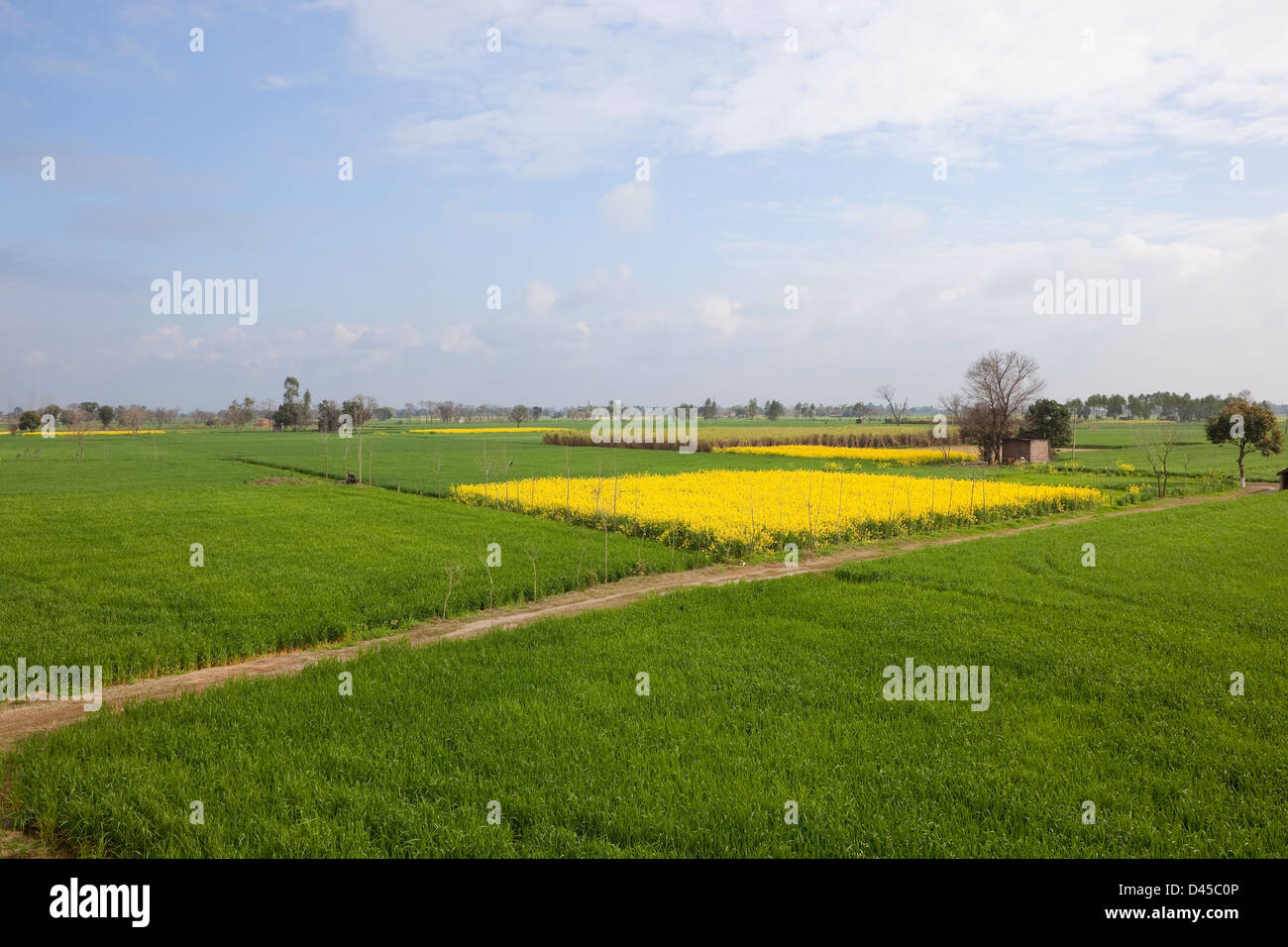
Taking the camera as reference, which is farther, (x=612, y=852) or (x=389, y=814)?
(x=389, y=814)

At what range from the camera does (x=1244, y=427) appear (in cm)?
3675

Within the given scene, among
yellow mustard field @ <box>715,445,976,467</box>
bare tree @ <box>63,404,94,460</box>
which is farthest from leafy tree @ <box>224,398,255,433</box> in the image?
yellow mustard field @ <box>715,445,976,467</box>

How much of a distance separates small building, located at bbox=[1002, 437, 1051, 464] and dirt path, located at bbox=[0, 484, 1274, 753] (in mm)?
36277

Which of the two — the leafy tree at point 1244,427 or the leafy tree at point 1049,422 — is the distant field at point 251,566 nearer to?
the leafy tree at point 1244,427

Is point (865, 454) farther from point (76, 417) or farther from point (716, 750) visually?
point (76, 417)

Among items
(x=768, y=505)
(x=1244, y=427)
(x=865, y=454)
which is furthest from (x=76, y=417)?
(x=1244, y=427)

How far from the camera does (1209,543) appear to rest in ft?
56.7

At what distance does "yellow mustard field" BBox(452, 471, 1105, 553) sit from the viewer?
1931cm

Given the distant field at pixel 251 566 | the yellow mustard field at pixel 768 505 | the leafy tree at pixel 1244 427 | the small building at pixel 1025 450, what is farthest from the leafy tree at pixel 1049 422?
the yellow mustard field at pixel 768 505

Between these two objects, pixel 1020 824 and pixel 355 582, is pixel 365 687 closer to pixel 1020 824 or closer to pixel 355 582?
pixel 355 582

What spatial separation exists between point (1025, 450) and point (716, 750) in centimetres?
5364

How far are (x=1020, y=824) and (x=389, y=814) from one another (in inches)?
188

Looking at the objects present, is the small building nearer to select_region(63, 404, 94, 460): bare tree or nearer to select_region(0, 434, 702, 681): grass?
select_region(0, 434, 702, 681): grass
